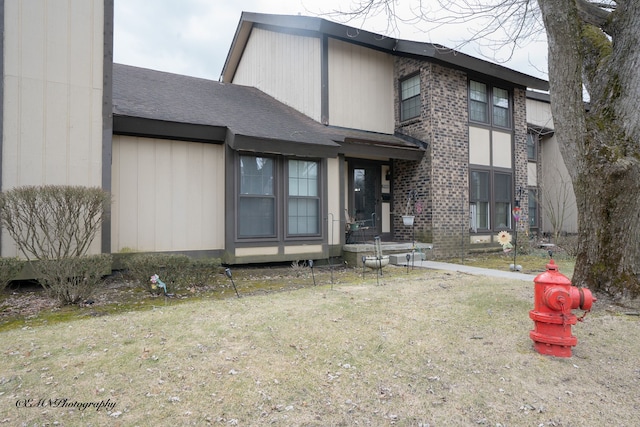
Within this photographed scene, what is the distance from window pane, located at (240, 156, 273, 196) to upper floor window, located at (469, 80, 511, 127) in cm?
669

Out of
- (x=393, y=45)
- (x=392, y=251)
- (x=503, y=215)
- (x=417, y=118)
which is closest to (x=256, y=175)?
(x=392, y=251)

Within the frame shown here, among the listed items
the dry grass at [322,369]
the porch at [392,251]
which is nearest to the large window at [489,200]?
the porch at [392,251]

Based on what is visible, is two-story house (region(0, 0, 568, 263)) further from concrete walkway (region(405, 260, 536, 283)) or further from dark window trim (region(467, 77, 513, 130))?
concrete walkway (region(405, 260, 536, 283))

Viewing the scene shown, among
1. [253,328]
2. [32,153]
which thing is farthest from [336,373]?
[32,153]

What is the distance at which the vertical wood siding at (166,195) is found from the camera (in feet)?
23.2

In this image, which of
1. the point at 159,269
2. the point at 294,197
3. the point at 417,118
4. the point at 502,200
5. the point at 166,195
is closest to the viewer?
the point at 159,269

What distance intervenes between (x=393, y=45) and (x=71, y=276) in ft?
32.6

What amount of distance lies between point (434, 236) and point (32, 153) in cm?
886

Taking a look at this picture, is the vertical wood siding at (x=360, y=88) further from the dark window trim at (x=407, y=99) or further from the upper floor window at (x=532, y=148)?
the upper floor window at (x=532, y=148)

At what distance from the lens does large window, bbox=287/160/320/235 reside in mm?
8406

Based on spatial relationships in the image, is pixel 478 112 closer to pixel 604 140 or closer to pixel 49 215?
pixel 604 140

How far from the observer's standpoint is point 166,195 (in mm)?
7508

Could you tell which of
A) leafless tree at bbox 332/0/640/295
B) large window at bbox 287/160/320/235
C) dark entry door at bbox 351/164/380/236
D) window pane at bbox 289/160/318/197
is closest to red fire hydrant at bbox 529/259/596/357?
leafless tree at bbox 332/0/640/295

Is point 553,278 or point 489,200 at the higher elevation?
point 489,200
